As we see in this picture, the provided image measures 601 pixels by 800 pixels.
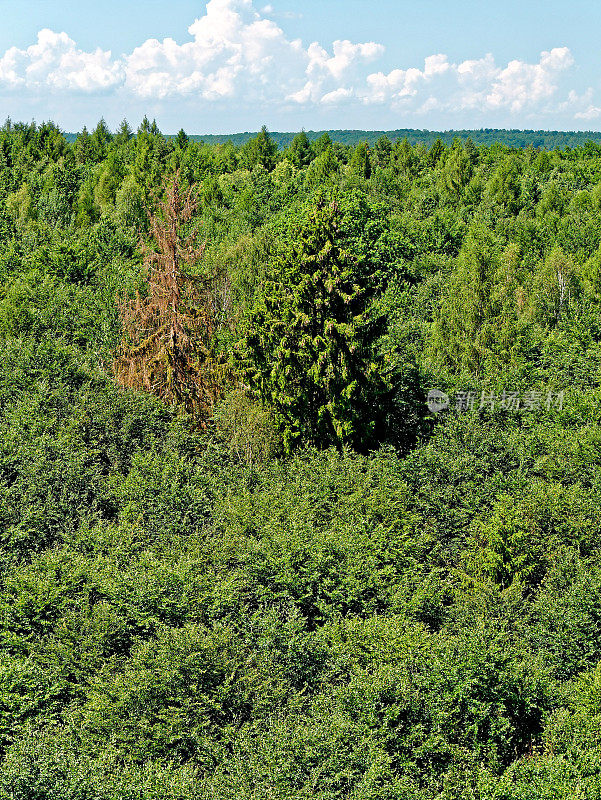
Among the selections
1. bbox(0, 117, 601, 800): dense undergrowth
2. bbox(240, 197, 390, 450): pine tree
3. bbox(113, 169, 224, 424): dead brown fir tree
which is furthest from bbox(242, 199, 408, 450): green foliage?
bbox(113, 169, 224, 424): dead brown fir tree

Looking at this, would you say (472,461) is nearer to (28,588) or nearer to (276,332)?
(276,332)

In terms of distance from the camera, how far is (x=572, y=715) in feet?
70.3

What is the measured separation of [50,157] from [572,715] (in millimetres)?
117439

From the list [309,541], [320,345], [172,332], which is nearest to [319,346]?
[320,345]

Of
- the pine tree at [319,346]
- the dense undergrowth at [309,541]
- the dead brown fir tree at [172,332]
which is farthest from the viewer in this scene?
the dead brown fir tree at [172,332]

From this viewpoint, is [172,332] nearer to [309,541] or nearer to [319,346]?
[319,346]

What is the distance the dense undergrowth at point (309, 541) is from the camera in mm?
20250

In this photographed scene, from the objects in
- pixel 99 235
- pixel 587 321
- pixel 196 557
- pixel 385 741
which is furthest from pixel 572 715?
pixel 99 235

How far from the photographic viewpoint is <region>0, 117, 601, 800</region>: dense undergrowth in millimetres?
20250

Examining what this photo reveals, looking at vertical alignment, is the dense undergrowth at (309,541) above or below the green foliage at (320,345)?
below

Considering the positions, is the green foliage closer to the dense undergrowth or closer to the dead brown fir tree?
the dense undergrowth

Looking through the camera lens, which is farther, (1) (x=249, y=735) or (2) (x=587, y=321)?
(2) (x=587, y=321)

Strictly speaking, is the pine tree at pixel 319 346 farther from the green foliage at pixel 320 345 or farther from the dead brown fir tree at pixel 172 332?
the dead brown fir tree at pixel 172 332

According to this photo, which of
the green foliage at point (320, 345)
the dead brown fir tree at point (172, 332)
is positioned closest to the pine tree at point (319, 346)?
the green foliage at point (320, 345)
